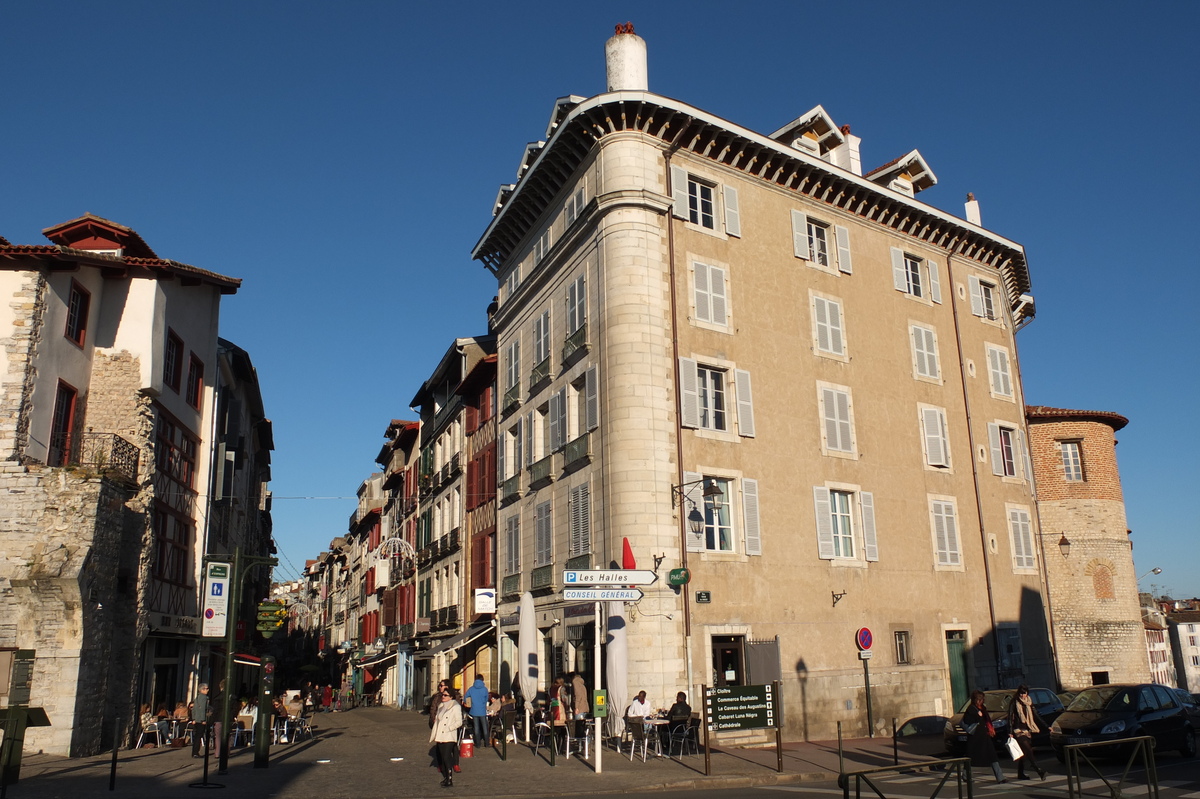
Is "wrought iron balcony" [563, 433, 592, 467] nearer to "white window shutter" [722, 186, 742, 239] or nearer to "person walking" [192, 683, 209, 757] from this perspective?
"white window shutter" [722, 186, 742, 239]

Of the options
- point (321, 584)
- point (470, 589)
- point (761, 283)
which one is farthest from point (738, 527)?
point (321, 584)

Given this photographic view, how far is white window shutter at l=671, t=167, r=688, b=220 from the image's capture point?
2361cm

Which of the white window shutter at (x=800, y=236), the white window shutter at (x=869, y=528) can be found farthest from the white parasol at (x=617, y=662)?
the white window shutter at (x=800, y=236)

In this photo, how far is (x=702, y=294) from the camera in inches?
925

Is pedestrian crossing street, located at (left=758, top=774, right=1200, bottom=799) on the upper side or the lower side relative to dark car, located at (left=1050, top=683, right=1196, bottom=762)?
lower

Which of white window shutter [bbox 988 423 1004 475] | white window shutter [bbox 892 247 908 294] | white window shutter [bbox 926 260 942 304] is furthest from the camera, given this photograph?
white window shutter [bbox 926 260 942 304]

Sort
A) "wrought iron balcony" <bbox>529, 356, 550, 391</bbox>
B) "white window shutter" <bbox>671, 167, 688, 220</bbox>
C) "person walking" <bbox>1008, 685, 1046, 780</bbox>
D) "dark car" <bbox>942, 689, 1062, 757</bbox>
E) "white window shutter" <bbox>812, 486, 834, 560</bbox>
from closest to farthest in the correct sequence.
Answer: "person walking" <bbox>1008, 685, 1046, 780</bbox> < "dark car" <bbox>942, 689, 1062, 757</bbox> < "white window shutter" <bbox>812, 486, 834, 560</bbox> < "white window shutter" <bbox>671, 167, 688, 220</bbox> < "wrought iron balcony" <bbox>529, 356, 550, 391</bbox>

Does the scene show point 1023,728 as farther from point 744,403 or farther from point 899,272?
point 899,272

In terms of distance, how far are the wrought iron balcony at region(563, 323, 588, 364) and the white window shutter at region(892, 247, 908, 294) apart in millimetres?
10795

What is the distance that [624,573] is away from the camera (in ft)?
50.7

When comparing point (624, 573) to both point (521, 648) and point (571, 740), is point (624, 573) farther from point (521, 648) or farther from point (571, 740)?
point (521, 648)

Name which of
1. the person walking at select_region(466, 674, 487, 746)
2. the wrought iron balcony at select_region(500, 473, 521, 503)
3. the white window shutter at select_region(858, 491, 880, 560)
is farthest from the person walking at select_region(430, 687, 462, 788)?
the white window shutter at select_region(858, 491, 880, 560)

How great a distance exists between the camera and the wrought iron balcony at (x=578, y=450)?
22.8m

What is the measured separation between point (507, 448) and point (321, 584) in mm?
80350
